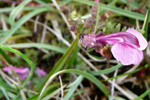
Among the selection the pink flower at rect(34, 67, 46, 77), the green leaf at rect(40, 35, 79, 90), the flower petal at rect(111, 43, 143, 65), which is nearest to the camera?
the flower petal at rect(111, 43, 143, 65)

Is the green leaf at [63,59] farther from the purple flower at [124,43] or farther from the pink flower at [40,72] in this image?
the purple flower at [124,43]

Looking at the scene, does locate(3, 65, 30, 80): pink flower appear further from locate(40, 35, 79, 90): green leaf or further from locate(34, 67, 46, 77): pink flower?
locate(40, 35, 79, 90): green leaf

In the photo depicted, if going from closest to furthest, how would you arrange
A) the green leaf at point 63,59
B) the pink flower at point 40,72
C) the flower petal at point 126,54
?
the flower petal at point 126,54 < the green leaf at point 63,59 < the pink flower at point 40,72

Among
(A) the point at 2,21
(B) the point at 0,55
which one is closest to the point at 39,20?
(A) the point at 2,21

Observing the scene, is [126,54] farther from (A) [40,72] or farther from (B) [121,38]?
(A) [40,72]

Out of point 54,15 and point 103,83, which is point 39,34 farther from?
point 103,83

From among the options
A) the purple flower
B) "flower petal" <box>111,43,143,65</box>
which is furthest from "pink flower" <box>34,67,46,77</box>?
"flower petal" <box>111,43,143,65</box>

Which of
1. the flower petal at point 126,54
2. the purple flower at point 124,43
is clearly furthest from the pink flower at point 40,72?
the flower petal at point 126,54
